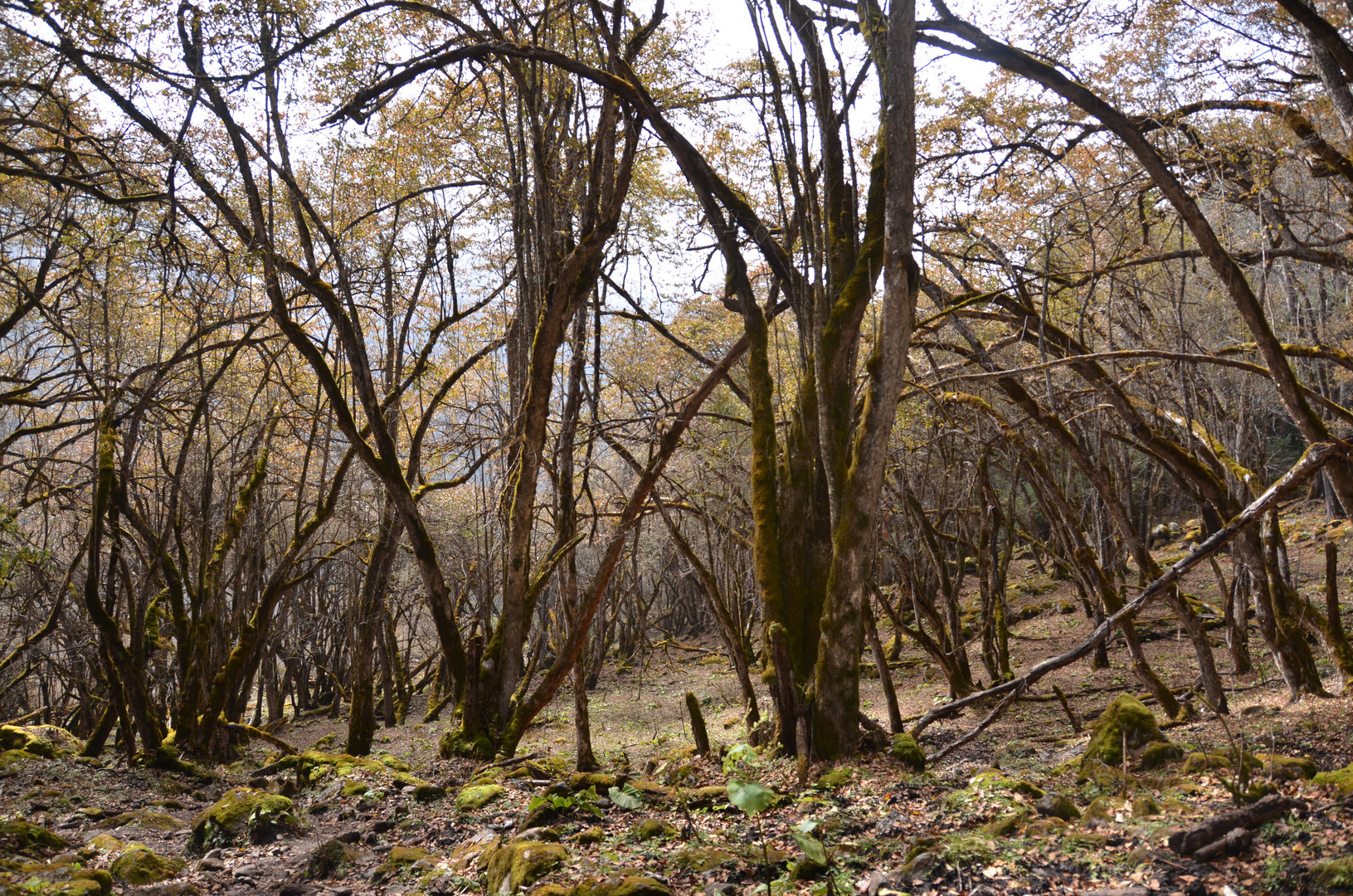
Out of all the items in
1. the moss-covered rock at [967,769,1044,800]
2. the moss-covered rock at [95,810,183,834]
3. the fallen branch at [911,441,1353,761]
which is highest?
the fallen branch at [911,441,1353,761]

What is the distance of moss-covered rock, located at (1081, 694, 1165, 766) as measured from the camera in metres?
4.54

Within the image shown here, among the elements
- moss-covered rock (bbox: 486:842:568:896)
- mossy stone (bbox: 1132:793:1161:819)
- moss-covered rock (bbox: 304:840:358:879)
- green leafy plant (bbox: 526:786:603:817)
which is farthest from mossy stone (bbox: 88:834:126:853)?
mossy stone (bbox: 1132:793:1161:819)

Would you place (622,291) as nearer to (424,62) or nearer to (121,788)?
(424,62)

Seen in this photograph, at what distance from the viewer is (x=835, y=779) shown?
4.73m

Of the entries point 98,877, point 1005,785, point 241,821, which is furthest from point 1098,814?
point 241,821

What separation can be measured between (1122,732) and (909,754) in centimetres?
123

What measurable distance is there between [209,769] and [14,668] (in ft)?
35.5

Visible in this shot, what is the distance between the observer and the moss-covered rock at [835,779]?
4723 mm

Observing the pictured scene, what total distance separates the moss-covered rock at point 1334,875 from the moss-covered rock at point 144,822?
6.49 metres

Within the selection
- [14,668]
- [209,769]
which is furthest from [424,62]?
[14,668]

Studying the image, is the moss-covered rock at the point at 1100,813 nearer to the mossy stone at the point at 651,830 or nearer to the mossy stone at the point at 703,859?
the mossy stone at the point at 703,859

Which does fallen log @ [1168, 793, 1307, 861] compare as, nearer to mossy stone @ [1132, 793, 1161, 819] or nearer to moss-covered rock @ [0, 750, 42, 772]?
mossy stone @ [1132, 793, 1161, 819]

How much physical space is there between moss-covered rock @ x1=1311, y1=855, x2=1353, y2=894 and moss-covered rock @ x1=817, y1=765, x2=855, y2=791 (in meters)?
2.49

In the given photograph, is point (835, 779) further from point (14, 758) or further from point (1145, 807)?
point (14, 758)
